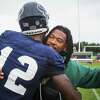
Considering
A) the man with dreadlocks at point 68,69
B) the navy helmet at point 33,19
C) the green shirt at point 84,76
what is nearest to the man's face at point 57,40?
the man with dreadlocks at point 68,69

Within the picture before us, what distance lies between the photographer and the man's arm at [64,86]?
395 cm

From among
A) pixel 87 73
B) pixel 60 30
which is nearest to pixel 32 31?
pixel 60 30

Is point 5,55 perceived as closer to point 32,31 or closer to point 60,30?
point 32,31

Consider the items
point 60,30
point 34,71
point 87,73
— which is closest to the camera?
point 34,71

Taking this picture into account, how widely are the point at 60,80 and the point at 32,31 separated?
48 cm

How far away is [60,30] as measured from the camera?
17.9 feet

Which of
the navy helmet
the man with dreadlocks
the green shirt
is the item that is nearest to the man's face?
the man with dreadlocks

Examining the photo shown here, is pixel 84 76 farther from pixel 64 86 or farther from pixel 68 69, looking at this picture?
pixel 64 86

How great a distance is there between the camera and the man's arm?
12.9 feet

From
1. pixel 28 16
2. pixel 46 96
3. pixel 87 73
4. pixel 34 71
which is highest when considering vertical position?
pixel 28 16

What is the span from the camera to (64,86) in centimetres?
395

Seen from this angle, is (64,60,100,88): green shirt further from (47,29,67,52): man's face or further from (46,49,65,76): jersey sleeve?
(46,49,65,76): jersey sleeve

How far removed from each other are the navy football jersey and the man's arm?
5 cm

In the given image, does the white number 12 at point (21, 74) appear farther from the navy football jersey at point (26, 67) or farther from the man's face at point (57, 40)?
the man's face at point (57, 40)
